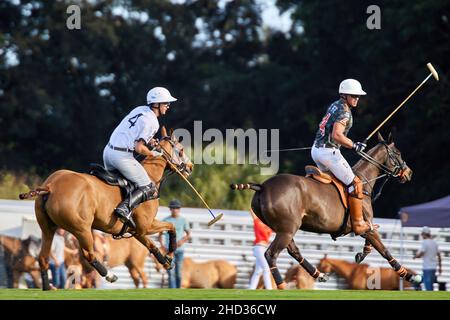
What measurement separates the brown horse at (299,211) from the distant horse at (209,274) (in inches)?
290

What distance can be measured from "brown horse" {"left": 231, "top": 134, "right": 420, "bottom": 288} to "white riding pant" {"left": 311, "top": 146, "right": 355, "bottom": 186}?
0.69 feet

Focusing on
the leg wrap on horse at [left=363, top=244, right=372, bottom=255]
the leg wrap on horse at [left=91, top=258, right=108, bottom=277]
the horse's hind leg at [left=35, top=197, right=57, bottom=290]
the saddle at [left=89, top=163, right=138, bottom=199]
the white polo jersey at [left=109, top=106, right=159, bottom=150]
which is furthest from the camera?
the leg wrap on horse at [left=363, top=244, right=372, bottom=255]

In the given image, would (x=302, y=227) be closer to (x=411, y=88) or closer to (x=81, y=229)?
(x=81, y=229)

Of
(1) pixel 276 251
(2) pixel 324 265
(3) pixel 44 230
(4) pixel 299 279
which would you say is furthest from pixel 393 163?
(2) pixel 324 265

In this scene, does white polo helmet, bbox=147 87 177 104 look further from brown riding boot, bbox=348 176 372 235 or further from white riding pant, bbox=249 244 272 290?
white riding pant, bbox=249 244 272 290

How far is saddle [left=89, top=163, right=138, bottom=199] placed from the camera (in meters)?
14.6

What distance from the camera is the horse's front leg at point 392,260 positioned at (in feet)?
49.8

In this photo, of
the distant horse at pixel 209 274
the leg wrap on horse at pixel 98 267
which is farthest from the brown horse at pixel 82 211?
the distant horse at pixel 209 274

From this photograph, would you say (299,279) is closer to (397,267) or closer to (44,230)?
(397,267)

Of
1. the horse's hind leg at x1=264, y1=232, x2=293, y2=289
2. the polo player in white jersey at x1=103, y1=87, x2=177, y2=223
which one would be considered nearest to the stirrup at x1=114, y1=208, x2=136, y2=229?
the polo player in white jersey at x1=103, y1=87, x2=177, y2=223

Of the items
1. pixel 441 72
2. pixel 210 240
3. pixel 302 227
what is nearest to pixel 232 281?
pixel 210 240

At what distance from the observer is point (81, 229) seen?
46.1 feet

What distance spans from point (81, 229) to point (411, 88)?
24174 mm

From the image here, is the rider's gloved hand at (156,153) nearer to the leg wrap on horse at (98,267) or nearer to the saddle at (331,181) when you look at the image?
the leg wrap on horse at (98,267)
